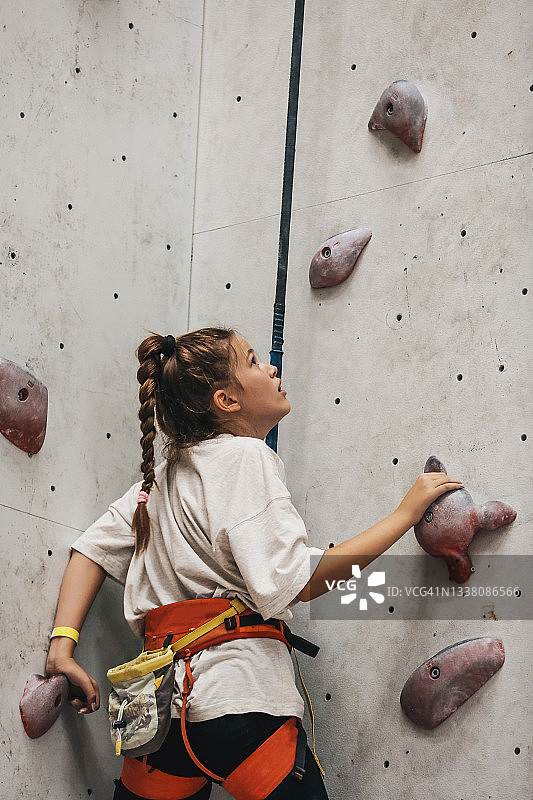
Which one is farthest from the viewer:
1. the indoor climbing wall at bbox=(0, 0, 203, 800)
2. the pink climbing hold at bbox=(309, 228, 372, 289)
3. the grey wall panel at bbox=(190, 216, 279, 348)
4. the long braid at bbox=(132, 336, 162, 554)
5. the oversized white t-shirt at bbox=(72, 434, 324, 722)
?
the grey wall panel at bbox=(190, 216, 279, 348)

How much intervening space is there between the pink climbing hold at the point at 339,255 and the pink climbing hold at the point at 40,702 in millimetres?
824

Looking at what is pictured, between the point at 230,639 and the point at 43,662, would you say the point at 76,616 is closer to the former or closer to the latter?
the point at 43,662

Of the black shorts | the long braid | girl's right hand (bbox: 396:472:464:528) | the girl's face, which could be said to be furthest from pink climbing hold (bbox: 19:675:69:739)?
girl's right hand (bbox: 396:472:464:528)

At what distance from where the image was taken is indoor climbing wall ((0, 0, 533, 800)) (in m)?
1.35

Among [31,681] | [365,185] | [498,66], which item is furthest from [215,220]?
[31,681]

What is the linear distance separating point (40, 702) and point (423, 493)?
69 cm

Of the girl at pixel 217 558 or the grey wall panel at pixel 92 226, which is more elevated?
the grey wall panel at pixel 92 226

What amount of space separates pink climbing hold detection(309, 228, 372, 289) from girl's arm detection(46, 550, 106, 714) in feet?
2.14

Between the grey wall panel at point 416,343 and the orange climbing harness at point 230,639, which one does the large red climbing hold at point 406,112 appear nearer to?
the grey wall panel at point 416,343

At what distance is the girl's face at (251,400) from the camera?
1.38 meters

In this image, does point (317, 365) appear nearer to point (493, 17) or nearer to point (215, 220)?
point (215, 220)

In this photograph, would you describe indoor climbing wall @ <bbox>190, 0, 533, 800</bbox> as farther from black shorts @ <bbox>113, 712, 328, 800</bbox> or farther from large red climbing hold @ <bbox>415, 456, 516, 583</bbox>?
black shorts @ <bbox>113, 712, 328, 800</bbox>

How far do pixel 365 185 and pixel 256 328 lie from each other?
35 centimetres

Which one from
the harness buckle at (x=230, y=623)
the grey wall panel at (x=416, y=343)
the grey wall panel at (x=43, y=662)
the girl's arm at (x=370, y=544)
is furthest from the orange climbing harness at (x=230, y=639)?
the grey wall panel at (x=416, y=343)
